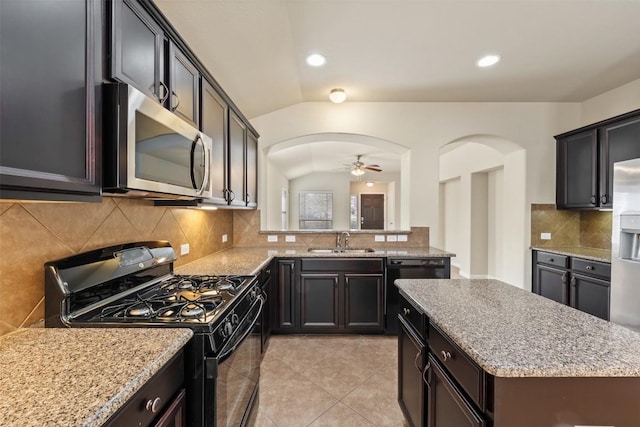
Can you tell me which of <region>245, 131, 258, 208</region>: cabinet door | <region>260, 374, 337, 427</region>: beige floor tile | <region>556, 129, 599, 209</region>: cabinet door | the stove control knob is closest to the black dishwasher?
<region>260, 374, 337, 427</region>: beige floor tile

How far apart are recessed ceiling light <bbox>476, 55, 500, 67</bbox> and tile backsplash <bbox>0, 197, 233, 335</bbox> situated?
3.05 metres

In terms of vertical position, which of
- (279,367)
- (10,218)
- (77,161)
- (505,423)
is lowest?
(279,367)

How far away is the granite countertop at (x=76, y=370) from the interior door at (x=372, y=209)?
942cm

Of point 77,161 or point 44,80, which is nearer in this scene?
point 44,80

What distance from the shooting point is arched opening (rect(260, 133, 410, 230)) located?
3.93 metres

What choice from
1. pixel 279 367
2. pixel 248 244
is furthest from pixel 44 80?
pixel 248 244

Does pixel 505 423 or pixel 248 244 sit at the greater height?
pixel 248 244

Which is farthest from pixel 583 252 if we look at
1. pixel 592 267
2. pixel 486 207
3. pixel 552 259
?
pixel 486 207

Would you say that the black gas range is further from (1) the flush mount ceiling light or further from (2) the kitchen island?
(1) the flush mount ceiling light

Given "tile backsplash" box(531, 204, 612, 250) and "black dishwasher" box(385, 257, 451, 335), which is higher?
"tile backsplash" box(531, 204, 612, 250)

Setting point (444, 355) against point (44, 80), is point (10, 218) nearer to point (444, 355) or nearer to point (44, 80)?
point (44, 80)

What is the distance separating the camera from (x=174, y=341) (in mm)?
1063

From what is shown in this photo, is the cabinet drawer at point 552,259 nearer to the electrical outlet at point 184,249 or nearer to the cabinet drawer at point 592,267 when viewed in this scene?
the cabinet drawer at point 592,267

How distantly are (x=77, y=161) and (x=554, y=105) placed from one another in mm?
4807
